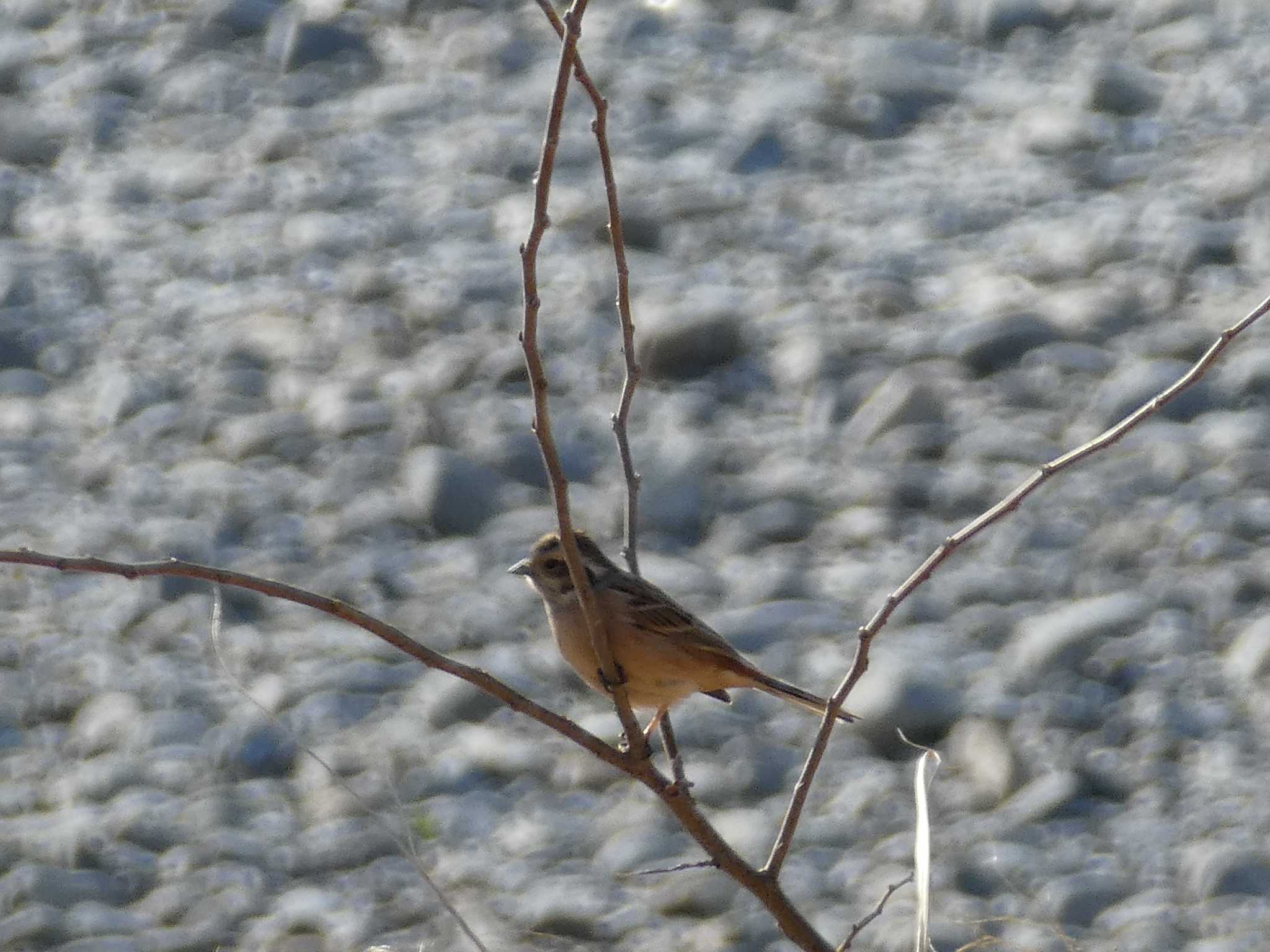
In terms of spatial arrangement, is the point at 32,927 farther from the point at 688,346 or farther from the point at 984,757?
the point at 688,346

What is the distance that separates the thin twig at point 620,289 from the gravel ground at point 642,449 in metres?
2.77

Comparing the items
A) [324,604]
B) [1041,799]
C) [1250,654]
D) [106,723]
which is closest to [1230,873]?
[1041,799]

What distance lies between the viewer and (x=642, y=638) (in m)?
4.38

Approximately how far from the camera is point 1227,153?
30.0 ft

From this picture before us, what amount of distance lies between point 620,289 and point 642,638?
1.23 m

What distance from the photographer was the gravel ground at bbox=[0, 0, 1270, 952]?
6535mm

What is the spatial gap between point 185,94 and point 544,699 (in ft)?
16.1

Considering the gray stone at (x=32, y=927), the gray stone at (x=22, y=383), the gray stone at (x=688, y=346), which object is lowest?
the gray stone at (x=32, y=927)

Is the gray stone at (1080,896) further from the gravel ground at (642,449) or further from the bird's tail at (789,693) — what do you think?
the bird's tail at (789,693)

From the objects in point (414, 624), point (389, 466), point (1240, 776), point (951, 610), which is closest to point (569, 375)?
point (389, 466)

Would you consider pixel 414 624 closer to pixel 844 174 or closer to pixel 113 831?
pixel 113 831

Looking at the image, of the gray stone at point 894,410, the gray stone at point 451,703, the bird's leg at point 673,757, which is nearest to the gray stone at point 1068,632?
the gray stone at point 894,410

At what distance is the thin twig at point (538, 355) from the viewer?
2.73 meters

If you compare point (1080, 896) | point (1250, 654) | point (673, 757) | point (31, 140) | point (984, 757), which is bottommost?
point (673, 757)
